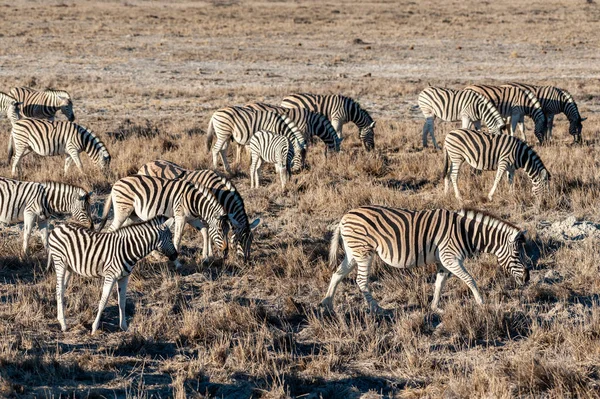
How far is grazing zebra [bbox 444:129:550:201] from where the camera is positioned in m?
13.0

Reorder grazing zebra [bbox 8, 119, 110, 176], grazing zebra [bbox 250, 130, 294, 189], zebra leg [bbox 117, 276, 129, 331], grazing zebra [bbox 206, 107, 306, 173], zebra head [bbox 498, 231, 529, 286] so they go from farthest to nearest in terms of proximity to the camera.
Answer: grazing zebra [bbox 206, 107, 306, 173] → grazing zebra [bbox 8, 119, 110, 176] → grazing zebra [bbox 250, 130, 294, 189] → zebra head [bbox 498, 231, 529, 286] → zebra leg [bbox 117, 276, 129, 331]

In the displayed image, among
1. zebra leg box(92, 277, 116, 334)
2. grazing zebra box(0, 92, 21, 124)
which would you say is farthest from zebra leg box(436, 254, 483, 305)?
grazing zebra box(0, 92, 21, 124)

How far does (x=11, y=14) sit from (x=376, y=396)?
52.3 meters

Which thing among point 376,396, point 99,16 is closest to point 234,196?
point 376,396

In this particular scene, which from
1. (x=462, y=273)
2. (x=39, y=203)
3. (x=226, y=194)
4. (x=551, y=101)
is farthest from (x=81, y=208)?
(x=551, y=101)

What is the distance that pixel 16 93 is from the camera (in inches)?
777

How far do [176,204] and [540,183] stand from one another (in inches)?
237

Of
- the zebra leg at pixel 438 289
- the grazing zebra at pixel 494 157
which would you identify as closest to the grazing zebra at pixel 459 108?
the grazing zebra at pixel 494 157

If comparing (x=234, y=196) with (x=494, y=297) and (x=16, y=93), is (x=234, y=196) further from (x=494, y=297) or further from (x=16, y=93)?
(x=16, y=93)

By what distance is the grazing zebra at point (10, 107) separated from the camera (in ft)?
60.3

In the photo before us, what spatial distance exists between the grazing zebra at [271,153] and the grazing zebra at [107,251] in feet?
18.3

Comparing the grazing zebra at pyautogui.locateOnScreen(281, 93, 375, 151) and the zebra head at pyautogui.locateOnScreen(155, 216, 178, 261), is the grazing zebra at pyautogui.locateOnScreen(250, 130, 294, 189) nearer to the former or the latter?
the grazing zebra at pyautogui.locateOnScreen(281, 93, 375, 151)

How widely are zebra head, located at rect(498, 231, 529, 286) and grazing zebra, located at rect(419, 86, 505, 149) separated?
8.30m

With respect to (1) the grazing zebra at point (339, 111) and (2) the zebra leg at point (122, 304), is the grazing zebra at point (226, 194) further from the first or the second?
(1) the grazing zebra at point (339, 111)
